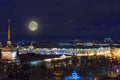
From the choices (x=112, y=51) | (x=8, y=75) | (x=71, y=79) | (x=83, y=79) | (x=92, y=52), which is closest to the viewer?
(x=71, y=79)

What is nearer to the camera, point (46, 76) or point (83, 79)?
point (83, 79)

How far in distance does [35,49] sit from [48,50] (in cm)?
627

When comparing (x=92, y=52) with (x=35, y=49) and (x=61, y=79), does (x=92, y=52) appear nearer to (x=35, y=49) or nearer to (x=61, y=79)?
(x=35, y=49)

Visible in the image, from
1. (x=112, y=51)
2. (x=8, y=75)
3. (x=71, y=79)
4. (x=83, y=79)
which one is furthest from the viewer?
(x=112, y=51)

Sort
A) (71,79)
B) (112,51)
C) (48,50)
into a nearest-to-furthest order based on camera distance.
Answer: (71,79), (112,51), (48,50)

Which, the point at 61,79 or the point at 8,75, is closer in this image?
the point at 61,79

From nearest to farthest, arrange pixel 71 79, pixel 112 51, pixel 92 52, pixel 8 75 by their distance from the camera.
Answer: pixel 71 79
pixel 8 75
pixel 112 51
pixel 92 52

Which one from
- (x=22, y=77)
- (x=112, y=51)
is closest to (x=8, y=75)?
(x=22, y=77)

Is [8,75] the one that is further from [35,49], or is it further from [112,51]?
[35,49]

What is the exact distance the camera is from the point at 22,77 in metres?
73.0

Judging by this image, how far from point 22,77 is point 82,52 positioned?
10690 cm

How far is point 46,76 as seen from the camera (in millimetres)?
78562

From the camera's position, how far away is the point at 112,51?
544 ft

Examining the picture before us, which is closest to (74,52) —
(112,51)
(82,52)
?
(82,52)
